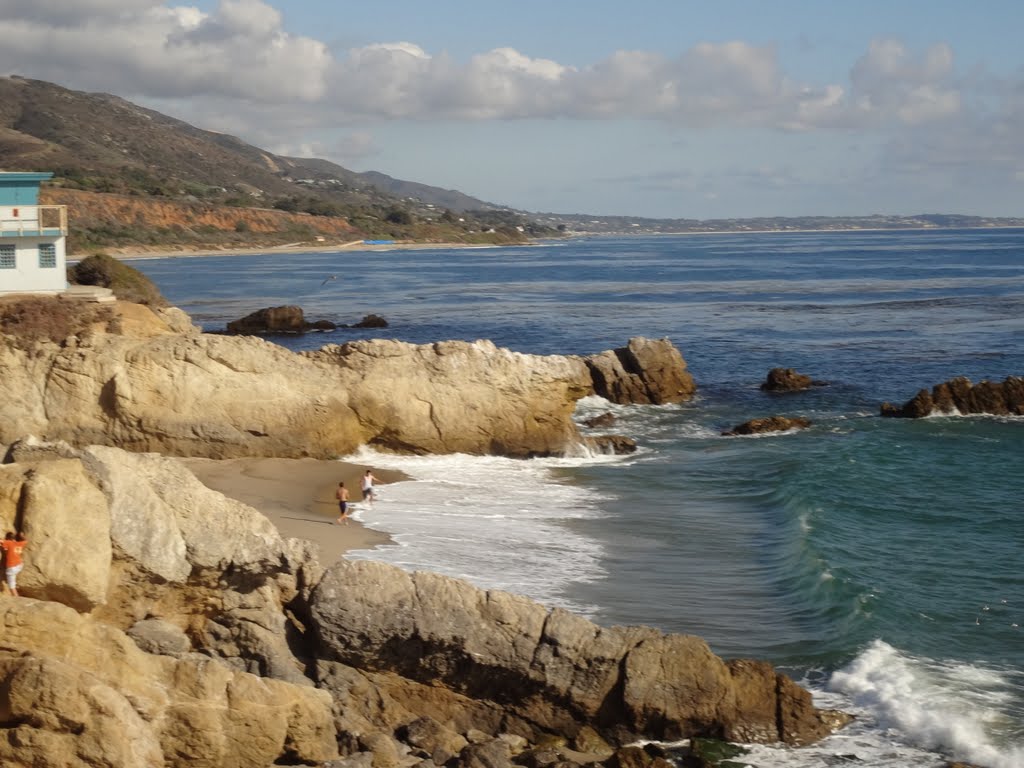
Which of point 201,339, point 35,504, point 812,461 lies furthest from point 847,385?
point 35,504

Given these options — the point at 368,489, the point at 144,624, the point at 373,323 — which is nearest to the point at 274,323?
the point at 373,323

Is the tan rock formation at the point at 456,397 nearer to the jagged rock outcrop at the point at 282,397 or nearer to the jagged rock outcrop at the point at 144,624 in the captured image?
→ the jagged rock outcrop at the point at 282,397

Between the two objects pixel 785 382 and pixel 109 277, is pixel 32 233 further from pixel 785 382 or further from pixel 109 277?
pixel 785 382

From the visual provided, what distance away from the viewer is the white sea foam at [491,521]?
1625 centimetres

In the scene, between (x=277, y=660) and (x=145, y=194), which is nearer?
(x=277, y=660)

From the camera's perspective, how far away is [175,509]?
39.8 ft

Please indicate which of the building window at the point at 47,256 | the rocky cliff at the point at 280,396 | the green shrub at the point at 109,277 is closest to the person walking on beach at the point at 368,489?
the rocky cliff at the point at 280,396

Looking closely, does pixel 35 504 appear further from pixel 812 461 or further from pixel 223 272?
pixel 223 272

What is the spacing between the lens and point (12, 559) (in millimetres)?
10578

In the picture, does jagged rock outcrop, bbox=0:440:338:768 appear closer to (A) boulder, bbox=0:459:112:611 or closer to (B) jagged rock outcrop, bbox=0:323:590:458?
(A) boulder, bbox=0:459:112:611

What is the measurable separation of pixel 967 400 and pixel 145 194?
10797cm

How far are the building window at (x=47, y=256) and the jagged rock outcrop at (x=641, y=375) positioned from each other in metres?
13.7

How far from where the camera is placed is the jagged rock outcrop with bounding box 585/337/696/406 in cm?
3203

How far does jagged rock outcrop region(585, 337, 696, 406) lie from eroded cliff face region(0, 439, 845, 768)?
2002 cm
